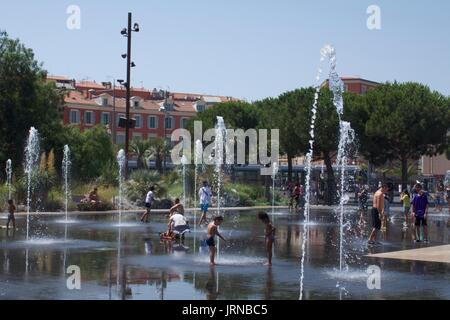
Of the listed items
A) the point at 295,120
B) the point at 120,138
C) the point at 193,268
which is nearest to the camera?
the point at 193,268

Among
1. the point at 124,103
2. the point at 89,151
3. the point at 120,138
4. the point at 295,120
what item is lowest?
the point at 89,151

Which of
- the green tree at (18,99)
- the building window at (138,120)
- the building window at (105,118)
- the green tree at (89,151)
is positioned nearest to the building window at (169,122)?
the building window at (138,120)

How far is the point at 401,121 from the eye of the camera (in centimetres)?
4925

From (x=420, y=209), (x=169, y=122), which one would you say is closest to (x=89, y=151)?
(x=420, y=209)

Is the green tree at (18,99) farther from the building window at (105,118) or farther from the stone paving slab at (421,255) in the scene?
the building window at (105,118)

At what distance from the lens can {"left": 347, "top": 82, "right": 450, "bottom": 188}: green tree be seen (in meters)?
49.5

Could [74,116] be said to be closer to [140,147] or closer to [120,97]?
[120,97]

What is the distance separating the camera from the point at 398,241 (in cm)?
1952

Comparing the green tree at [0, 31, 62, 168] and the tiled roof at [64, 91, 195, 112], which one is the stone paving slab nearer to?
the green tree at [0, 31, 62, 168]

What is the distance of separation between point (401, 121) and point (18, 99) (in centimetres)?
2601

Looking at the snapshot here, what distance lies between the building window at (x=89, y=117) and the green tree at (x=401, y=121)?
43.8 m
